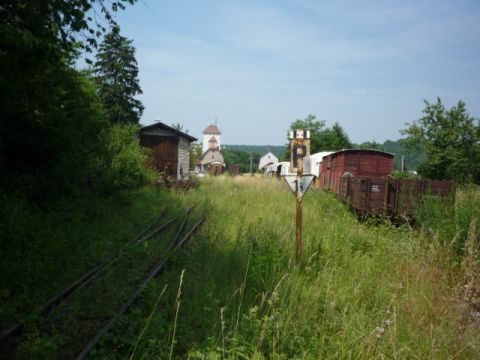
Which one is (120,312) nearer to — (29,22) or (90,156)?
(29,22)

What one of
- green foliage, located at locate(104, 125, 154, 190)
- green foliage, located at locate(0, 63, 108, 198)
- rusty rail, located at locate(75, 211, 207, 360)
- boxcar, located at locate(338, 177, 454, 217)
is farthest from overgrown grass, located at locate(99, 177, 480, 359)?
green foliage, located at locate(104, 125, 154, 190)

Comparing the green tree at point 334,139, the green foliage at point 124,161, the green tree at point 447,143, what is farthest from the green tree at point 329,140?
the green foliage at point 124,161

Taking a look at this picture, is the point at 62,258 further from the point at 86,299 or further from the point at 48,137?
the point at 48,137

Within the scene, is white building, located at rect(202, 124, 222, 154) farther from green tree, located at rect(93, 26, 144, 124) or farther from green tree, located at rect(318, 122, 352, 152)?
green tree, located at rect(93, 26, 144, 124)

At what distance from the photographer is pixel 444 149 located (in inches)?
1452

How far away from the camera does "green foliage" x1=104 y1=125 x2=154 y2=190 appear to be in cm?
1695

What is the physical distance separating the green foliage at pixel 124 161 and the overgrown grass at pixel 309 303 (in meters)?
9.37

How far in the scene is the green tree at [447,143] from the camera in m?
35.2

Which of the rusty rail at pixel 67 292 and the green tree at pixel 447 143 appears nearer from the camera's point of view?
the rusty rail at pixel 67 292

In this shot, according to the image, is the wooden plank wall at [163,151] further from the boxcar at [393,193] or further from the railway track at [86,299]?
the railway track at [86,299]

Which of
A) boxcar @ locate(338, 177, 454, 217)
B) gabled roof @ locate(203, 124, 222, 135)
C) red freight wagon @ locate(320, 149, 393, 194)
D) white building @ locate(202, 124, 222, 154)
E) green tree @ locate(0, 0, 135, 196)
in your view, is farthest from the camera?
gabled roof @ locate(203, 124, 222, 135)

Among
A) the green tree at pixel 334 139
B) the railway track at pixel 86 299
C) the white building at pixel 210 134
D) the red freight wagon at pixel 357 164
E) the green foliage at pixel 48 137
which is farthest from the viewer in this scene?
the white building at pixel 210 134

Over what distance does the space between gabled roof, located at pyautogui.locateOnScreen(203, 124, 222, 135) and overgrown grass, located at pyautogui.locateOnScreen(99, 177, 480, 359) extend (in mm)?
143557

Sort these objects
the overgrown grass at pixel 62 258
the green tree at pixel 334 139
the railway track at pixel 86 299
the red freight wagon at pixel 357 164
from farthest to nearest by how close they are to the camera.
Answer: the green tree at pixel 334 139
the red freight wagon at pixel 357 164
the overgrown grass at pixel 62 258
the railway track at pixel 86 299
